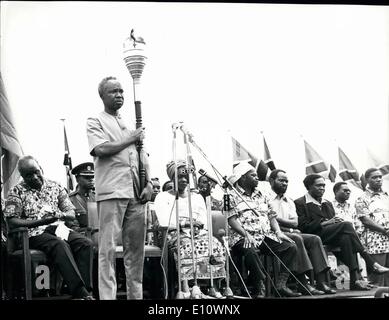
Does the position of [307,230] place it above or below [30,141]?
below

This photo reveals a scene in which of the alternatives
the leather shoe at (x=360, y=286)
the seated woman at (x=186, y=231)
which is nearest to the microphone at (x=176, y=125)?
the seated woman at (x=186, y=231)

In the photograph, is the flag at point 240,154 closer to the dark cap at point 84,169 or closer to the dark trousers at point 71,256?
the dark cap at point 84,169

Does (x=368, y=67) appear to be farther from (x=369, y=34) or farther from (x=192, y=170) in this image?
(x=192, y=170)

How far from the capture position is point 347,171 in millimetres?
7508

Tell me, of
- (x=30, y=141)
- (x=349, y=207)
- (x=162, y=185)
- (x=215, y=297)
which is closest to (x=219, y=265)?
(x=215, y=297)

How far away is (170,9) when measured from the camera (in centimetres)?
744

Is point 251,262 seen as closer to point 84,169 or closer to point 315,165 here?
point 315,165

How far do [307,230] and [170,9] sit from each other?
2.28 m

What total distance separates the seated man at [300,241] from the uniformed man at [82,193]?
1584 millimetres

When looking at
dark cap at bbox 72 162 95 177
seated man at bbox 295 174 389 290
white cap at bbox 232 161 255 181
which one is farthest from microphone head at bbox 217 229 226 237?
dark cap at bbox 72 162 95 177

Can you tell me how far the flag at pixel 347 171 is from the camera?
746 cm

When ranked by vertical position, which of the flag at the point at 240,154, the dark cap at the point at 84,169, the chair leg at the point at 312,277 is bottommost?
the chair leg at the point at 312,277

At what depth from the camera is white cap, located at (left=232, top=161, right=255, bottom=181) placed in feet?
24.3

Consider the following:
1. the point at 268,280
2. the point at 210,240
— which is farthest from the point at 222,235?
the point at 268,280
